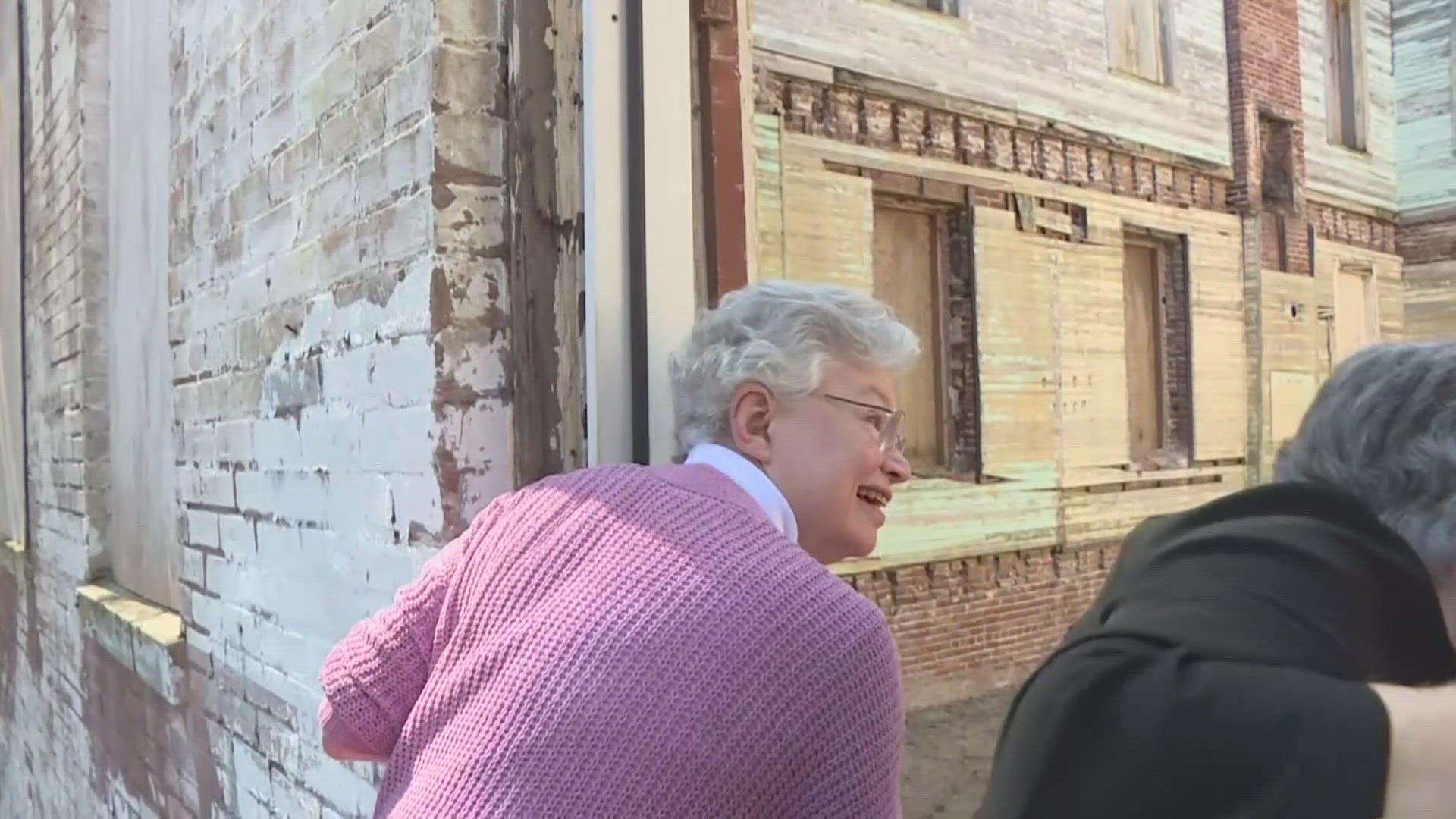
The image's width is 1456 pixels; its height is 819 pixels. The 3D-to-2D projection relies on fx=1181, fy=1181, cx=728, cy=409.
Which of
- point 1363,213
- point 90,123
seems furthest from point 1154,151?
point 90,123

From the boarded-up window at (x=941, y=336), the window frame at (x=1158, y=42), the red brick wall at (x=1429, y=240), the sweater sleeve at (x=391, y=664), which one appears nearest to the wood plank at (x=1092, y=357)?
the boarded-up window at (x=941, y=336)

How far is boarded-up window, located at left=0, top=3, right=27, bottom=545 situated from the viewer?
19.7ft

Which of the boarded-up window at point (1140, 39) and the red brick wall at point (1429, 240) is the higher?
the boarded-up window at point (1140, 39)

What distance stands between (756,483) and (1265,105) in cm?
975

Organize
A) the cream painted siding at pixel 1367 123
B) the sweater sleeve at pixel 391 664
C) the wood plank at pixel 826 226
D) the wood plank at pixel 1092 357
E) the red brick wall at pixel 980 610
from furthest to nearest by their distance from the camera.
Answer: the cream painted siding at pixel 1367 123, the wood plank at pixel 1092 357, the red brick wall at pixel 980 610, the wood plank at pixel 826 226, the sweater sleeve at pixel 391 664

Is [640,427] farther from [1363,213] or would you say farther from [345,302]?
[1363,213]

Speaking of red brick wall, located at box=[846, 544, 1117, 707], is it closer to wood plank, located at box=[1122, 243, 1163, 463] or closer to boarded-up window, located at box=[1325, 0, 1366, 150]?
wood plank, located at box=[1122, 243, 1163, 463]

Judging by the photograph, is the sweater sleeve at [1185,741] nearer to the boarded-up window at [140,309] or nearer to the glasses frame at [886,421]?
the glasses frame at [886,421]

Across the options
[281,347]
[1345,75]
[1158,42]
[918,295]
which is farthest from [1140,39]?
[281,347]

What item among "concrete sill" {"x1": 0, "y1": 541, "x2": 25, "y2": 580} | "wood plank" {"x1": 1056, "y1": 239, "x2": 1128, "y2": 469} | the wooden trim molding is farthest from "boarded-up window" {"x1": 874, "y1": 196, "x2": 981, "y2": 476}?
"concrete sill" {"x1": 0, "y1": 541, "x2": 25, "y2": 580}

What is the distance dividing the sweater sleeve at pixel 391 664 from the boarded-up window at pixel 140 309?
2335 millimetres

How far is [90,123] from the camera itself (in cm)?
438

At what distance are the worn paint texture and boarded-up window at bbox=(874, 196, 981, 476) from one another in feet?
15.9

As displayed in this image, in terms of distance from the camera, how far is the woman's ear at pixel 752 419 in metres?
1.61
